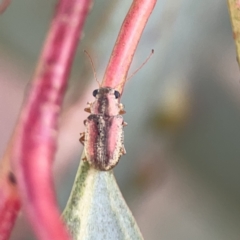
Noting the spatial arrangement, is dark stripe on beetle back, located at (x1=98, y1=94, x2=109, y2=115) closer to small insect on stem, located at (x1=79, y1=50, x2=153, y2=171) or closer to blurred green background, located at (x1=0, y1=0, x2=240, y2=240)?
small insect on stem, located at (x1=79, y1=50, x2=153, y2=171)

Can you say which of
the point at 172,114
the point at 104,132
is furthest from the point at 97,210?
the point at 172,114

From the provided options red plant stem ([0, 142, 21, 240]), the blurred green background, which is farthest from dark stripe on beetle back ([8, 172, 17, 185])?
the blurred green background

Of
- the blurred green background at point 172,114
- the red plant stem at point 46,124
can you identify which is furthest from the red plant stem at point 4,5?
the red plant stem at point 46,124

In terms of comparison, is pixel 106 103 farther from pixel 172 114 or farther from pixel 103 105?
pixel 172 114

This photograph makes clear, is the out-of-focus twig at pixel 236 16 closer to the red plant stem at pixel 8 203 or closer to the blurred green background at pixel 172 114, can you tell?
the blurred green background at pixel 172 114

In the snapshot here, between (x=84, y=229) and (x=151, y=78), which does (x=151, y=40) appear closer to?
(x=151, y=78)

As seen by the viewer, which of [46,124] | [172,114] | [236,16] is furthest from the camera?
[172,114]

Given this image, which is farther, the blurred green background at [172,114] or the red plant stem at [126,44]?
the blurred green background at [172,114]
